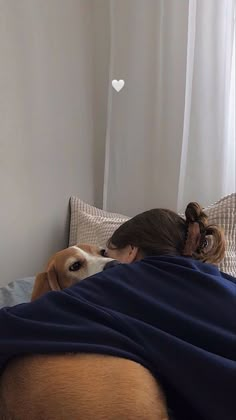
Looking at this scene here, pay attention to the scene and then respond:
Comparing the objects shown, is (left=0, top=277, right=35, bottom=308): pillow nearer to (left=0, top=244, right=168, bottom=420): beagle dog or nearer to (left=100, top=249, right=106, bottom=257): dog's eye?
(left=100, top=249, right=106, bottom=257): dog's eye

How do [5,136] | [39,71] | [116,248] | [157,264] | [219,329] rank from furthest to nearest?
[39,71]
[5,136]
[116,248]
[157,264]
[219,329]

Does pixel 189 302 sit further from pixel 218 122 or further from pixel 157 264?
pixel 218 122

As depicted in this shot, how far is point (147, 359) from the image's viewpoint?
812 millimetres

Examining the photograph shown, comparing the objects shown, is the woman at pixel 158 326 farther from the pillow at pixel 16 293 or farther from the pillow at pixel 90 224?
the pillow at pixel 90 224

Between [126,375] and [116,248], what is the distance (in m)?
0.47

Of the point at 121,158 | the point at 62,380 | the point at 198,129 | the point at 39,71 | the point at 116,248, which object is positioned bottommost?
the point at 62,380

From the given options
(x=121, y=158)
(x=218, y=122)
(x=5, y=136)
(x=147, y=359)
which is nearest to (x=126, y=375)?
(x=147, y=359)

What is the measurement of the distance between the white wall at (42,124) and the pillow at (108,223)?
0.07 meters

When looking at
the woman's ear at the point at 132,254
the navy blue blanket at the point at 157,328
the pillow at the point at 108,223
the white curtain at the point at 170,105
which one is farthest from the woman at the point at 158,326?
the white curtain at the point at 170,105

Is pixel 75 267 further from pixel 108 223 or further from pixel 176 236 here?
pixel 108 223

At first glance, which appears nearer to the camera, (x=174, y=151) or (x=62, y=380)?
(x=62, y=380)

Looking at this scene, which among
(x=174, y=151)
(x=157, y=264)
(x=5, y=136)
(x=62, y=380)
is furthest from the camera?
(x=174, y=151)

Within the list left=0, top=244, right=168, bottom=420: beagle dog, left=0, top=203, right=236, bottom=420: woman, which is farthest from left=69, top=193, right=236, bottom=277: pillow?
left=0, top=244, right=168, bottom=420: beagle dog

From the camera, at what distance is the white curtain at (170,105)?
163cm
